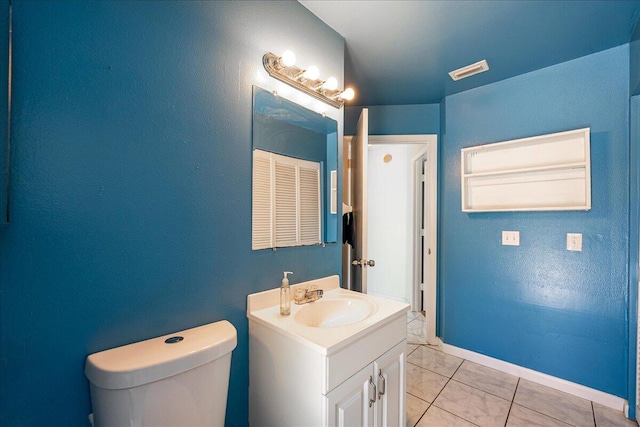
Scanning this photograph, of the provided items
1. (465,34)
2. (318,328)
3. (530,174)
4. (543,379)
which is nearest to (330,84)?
(465,34)

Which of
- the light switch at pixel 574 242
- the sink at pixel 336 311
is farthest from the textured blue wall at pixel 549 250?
the sink at pixel 336 311

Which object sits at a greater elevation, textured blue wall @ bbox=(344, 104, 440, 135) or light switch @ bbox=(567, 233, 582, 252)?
textured blue wall @ bbox=(344, 104, 440, 135)

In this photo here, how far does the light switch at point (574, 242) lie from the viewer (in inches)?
73.7

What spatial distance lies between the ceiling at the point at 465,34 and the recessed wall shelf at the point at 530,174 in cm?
55

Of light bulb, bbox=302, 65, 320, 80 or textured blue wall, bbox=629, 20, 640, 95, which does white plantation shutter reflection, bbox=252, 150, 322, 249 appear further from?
textured blue wall, bbox=629, 20, 640, 95

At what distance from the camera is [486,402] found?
1.79 meters

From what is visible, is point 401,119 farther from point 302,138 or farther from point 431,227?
point 302,138

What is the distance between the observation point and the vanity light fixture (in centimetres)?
130

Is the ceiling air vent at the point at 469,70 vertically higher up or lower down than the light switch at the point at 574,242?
higher up

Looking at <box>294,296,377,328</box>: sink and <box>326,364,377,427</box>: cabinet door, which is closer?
<box>326,364,377,427</box>: cabinet door

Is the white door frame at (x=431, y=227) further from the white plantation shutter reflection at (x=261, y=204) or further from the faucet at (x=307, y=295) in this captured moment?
the white plantation shutter reflection at (x=261, y=204)

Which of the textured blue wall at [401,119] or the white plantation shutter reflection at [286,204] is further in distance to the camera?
the textured blue wall at [401,119]

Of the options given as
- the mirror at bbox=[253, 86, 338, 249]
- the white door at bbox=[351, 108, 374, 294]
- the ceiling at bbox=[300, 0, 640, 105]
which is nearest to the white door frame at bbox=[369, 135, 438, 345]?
the ceiling at bbox=[300, 0, 640, 105]

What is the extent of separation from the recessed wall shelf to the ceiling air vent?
560 mm
